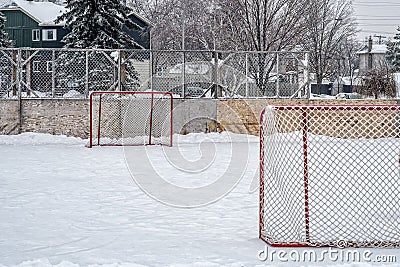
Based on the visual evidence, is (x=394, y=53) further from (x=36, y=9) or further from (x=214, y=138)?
(x=214, y=138)

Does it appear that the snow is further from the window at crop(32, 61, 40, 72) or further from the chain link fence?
the window at crop(32, 61, 40, 72)

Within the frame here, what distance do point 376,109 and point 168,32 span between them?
122ft

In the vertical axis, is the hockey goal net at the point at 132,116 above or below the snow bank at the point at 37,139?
above

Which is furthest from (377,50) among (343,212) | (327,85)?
(343,212)

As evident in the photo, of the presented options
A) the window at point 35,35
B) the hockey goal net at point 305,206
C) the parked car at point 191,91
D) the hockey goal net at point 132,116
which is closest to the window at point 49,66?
the hockey goal net at point 132,116

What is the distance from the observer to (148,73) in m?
17.9

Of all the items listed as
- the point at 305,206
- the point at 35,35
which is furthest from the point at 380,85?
the point at 35,35

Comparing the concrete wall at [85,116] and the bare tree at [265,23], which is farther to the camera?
the bare tree at [265,23]

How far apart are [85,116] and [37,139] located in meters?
1.42

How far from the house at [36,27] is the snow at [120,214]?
1096 inches

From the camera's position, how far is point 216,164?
1283 centimetres

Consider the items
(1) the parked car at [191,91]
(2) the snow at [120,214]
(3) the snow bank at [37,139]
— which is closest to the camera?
(2) the snow at [120,214]

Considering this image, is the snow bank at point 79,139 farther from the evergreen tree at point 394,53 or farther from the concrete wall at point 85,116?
the evergreen tree at point 394,53

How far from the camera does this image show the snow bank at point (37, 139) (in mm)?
16609
